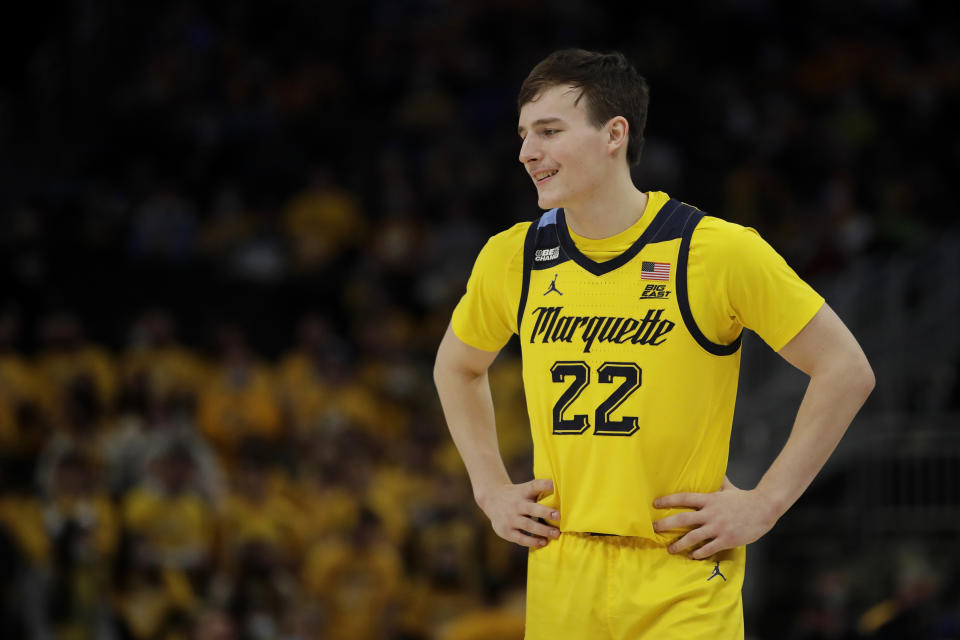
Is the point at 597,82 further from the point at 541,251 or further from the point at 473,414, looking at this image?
the point at 473,414

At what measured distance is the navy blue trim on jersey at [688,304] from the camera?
3.57 m

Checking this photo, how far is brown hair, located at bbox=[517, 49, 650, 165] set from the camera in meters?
3.66

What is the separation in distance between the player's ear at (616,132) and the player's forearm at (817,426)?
0.85 metres

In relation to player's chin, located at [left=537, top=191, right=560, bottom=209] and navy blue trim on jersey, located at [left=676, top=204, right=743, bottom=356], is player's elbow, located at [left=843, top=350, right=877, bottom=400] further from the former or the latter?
player's chin, located at [left=537, top=191, right=560, bottom=209]

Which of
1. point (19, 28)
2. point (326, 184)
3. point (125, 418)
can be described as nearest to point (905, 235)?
point (326, 184)

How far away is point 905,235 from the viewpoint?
44.8 feet

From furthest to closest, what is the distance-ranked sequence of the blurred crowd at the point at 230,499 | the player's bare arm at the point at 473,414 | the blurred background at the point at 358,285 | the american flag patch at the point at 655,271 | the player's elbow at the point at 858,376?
the blurred background at the point at 358,285
the blurred crowd at the point at 230,499
the player's bare arm at the point at 473,414
the american flag patch at the point at 655,271
the player's elbow at the point at 858,376

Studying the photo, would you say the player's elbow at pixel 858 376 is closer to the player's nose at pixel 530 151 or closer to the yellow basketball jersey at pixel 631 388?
the yellow basketball jersey at pixel 631 388

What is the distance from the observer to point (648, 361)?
357 centimetres

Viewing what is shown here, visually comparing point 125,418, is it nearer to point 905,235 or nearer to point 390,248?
point 390,248

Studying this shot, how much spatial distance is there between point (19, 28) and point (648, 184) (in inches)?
316

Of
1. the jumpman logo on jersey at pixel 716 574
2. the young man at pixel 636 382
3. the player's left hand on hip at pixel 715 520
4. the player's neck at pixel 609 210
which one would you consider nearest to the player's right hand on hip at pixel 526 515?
the young man at pixel 636 382

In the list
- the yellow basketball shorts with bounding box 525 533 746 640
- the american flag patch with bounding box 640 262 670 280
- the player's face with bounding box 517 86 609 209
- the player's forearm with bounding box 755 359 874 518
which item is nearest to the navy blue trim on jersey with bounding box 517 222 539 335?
the player's face with bounding box 517 86 609 209

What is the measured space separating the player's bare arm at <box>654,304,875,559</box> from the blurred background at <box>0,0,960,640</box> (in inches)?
161
